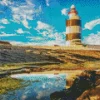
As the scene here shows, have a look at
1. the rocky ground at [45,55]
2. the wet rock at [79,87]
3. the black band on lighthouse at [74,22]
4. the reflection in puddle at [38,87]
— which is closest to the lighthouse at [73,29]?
the black band on lighthouse at [74,22]

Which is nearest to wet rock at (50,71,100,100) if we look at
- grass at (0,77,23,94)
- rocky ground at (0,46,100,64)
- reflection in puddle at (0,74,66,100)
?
reflection in puddle at (0,74,66,100)

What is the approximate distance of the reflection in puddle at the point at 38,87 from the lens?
1137cm

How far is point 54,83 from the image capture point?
42.9 ft

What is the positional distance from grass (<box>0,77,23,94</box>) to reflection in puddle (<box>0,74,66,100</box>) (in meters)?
0.23

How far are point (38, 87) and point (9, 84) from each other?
1.20 m

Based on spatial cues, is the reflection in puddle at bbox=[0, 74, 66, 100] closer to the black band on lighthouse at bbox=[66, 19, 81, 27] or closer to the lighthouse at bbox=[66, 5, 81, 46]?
the lighthouse at bbox=[66, 5, 81, 46]

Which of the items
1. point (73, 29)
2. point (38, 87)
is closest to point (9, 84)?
point (38, 87)

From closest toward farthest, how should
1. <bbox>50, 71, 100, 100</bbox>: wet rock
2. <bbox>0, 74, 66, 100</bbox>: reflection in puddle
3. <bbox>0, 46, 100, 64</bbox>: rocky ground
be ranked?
<bbox>50, 71, 100, 100</bbox>: wet rock
<bbox>0, 74, 66, 100</bbox>: reflection in puddle
<bbox>0, 46, 100, 64</bbox>: rocky ground

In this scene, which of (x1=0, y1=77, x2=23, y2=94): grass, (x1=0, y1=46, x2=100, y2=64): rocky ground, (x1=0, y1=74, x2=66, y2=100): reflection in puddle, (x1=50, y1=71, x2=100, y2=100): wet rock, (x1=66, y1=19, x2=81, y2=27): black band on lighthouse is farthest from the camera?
(x1=66, y1=19, x2=81, y2=27): black band on lighthouse

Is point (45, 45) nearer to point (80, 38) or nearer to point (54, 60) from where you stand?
point (54, 60)

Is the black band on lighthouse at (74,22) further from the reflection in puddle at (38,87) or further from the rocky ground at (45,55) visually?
the reflection in puddle at (38,87)

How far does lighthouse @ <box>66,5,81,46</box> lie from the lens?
1522 cm

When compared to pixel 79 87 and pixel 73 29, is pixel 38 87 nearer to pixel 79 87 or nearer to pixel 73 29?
pixel 79 87

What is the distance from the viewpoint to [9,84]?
41.2 ft
